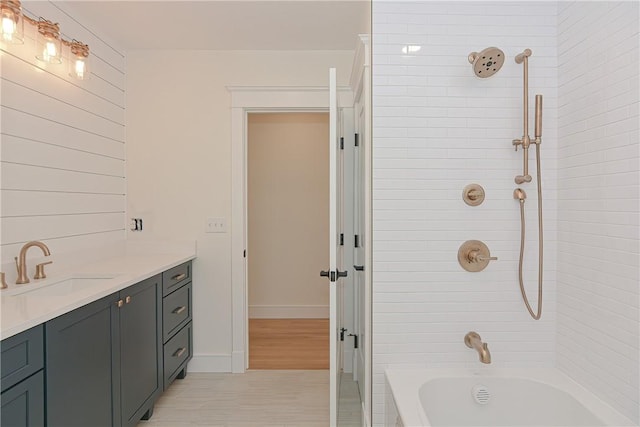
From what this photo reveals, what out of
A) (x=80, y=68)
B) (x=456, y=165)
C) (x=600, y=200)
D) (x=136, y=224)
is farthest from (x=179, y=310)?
(x=600, y=200)

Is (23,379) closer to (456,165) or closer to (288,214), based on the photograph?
(456,165)

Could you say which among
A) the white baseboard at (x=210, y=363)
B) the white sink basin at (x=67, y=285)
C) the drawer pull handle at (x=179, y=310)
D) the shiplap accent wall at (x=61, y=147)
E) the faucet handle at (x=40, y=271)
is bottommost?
the white baseboard at (x=210, y=363)

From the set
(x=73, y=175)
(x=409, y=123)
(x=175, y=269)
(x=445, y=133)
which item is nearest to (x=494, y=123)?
(x=445, y=133)

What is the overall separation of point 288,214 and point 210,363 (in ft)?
6.22

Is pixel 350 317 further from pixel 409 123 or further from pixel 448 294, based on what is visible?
pixel 409 123

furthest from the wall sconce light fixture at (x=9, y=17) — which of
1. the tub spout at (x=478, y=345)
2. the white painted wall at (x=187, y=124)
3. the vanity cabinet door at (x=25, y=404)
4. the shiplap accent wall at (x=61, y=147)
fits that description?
the tub spout at (x=478, y=345)

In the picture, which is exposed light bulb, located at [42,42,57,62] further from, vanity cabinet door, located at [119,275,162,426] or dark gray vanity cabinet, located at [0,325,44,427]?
dark gray vanity cabinet, located at [0,325,44,427]

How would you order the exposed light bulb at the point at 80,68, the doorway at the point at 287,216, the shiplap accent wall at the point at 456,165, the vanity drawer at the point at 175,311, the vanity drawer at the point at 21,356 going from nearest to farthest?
the vanity drawer at the point at 21,356 < the shiplap accent wall at the point at 456,165 < the exposed light bulb at the point at 80,68 < the vanity drawer at the point at 175,311 < the doorway at the point at 287,216

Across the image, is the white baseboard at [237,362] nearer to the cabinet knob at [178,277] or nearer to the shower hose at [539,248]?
the cabinet knob at [178,277]

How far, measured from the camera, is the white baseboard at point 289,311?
4516 mm

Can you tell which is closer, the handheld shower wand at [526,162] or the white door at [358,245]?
the handheld shower wand at [526,162]

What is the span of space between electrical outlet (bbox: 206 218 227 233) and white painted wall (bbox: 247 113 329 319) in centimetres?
143

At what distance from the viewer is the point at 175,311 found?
2.75 m

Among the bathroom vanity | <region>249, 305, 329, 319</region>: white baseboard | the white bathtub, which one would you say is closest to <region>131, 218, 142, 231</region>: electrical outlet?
the bathroom vanity
